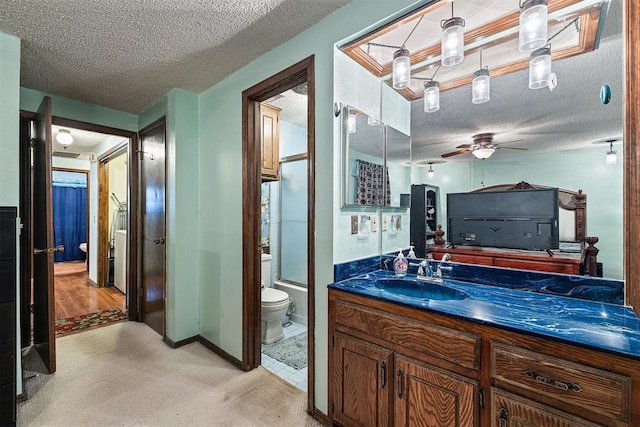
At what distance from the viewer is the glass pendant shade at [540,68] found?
1.36 meters

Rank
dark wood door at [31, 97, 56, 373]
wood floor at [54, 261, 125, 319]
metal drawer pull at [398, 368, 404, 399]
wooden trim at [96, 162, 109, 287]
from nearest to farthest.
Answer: metal drawer pull at [398, 368, 404, 399], dark wood door at [31, 97, 56, 373], wood floor at [54, 261, 125, 319], wooden trim at [96, 162, 109, 287]

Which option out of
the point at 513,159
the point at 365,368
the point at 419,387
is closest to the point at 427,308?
the point at 419,387

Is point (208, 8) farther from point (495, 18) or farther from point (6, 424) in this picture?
point (6, 424)

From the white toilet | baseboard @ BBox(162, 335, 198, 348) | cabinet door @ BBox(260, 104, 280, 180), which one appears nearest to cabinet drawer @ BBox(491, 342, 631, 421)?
the white toilet

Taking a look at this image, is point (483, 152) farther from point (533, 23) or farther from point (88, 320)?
point (88, 320)

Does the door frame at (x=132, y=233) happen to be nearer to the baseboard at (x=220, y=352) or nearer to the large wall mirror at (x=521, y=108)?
the baseboard at (x=220, y=352)

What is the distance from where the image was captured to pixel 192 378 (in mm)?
2195

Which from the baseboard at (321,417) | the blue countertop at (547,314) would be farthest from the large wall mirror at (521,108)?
the baseboard at (321,417)

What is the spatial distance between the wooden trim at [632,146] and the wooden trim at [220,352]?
93.3 inches

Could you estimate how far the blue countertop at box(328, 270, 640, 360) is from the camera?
2.99 ft

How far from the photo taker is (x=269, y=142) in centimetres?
286

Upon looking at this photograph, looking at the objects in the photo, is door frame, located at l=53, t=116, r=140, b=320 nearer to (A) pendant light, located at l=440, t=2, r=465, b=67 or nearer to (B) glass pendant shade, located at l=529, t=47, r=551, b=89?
(A) pendant light, located at l=440, t=2, r=465, b=67

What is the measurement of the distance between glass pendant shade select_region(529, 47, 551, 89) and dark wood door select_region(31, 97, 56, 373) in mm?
3212

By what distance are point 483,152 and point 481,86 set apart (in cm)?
36
